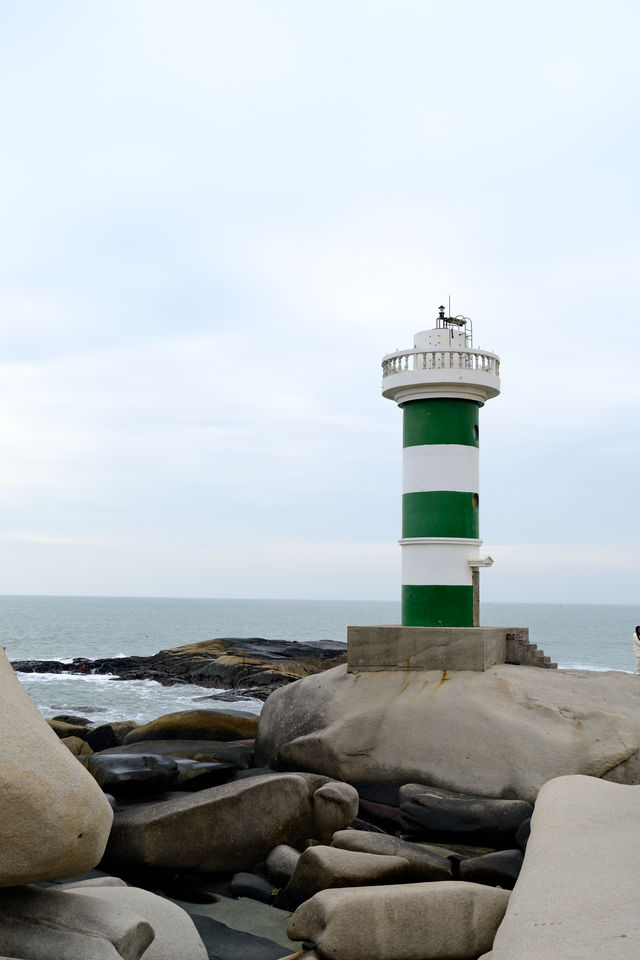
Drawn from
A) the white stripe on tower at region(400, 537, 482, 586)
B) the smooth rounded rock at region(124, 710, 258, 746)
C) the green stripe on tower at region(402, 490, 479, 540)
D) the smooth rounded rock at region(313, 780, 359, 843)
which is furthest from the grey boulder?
the green stripe on tower at region(402, 490, 479, 540)

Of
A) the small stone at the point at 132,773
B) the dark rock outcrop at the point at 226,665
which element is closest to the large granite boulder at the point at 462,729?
the small stone at the point at 132,773

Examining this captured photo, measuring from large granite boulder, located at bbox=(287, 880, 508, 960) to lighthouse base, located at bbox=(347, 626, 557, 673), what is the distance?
5.75 m

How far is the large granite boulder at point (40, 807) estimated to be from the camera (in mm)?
4930

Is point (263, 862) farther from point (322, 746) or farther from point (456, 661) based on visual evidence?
point (456, 661)

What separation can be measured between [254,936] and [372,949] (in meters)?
1.13

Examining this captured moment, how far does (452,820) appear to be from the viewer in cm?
871

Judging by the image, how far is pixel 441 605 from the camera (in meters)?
13.3

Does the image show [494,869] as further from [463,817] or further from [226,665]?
[226,665]

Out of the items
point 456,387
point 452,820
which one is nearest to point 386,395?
point 456,387

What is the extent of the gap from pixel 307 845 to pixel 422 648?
164 inches

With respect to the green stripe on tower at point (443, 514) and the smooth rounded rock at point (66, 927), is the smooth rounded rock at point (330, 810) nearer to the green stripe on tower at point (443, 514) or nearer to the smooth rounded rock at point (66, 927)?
the smooth rounded rock at point (66, 927)

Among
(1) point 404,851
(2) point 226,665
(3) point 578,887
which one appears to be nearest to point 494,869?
(1) point 404,851

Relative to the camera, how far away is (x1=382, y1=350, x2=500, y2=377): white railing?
1341cm

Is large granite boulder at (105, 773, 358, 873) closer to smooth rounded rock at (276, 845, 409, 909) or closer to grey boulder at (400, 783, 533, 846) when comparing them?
grey boulder at (400, 783, 533, 846)
